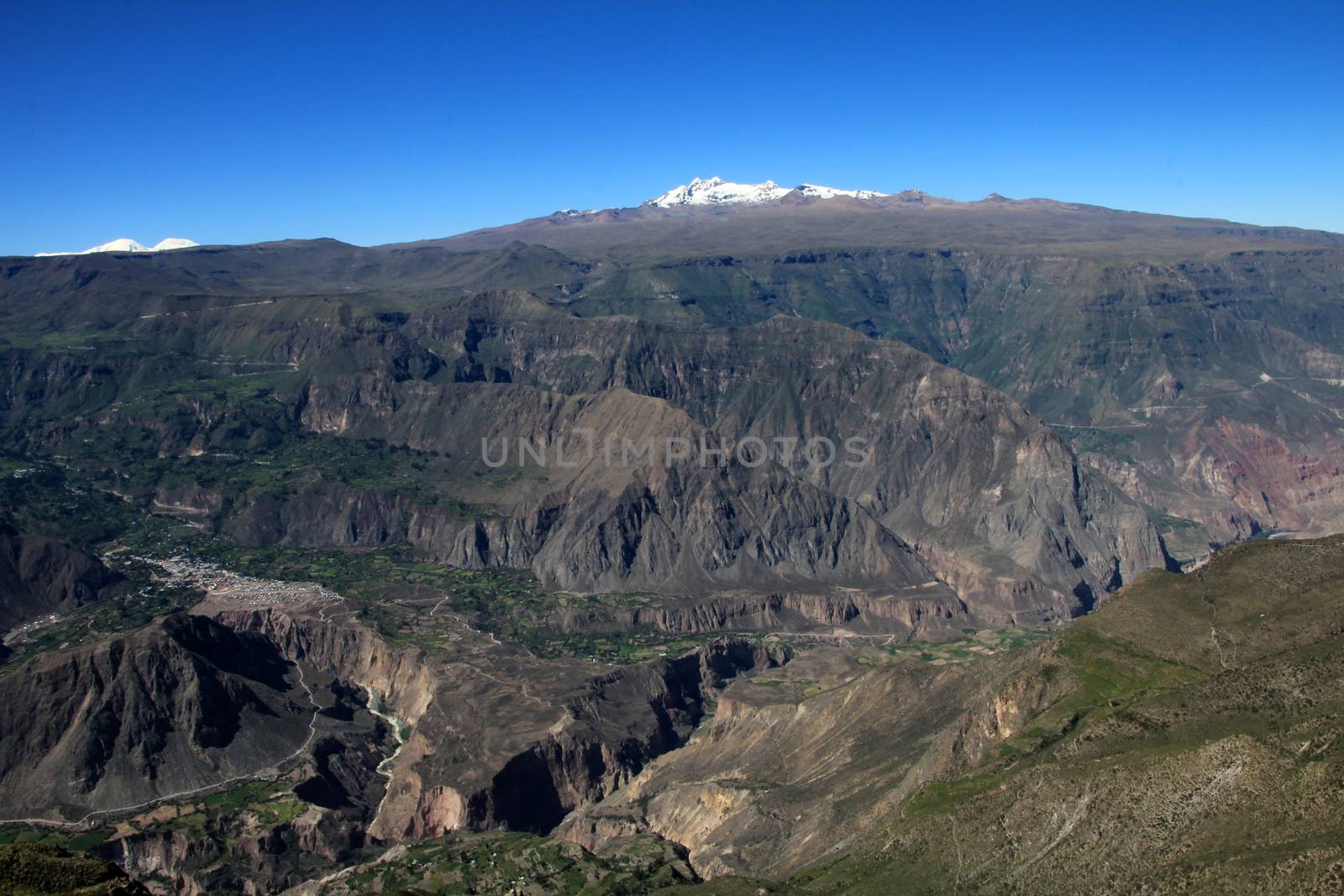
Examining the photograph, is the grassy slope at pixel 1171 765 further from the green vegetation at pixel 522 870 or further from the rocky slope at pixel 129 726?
the rocky slope at pixel 129 726

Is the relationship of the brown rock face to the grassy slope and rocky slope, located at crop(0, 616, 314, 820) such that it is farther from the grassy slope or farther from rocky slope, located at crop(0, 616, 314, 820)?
the grassy slope

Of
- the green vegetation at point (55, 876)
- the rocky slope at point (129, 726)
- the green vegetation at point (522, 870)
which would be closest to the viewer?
the green vegetation at point (55, 876)

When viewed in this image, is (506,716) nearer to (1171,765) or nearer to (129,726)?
(129,726)

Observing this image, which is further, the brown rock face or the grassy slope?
the brown rock face

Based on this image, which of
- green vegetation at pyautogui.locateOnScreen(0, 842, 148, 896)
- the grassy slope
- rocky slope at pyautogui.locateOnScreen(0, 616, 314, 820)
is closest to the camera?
green vegetation at pyautogui.locateOnScreen(0, 842, 148, 896)

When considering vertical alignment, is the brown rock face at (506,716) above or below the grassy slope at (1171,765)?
below

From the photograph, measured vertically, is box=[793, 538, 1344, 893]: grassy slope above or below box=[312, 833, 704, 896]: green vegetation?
above

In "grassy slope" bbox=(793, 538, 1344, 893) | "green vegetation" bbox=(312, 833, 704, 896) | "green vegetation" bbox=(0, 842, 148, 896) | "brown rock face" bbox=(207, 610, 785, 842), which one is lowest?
"brown rock face" bbox=(207, 610, 785, 842)

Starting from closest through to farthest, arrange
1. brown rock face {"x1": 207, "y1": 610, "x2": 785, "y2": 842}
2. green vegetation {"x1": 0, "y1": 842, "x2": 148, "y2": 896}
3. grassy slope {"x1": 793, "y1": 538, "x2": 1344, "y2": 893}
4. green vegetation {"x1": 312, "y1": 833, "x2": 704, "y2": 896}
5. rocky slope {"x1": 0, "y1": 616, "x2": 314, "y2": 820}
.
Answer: green vegetation {"x1": 0, "y1": 842, "x2": 148, "y2": 896} < grassy slope {"x1": 793, "y1": 538, "x2": 1344, "y2": 893} < green vegetation {"x1": 312, "y1": 833, "x2": 704, "y2": 896} < rocky slope {"x1": 0, "y1": 616, "x2": 314, "y2": 820} < brown rock face {"x1": 207, "y1": 610, "x2": 785, "y2": 842}

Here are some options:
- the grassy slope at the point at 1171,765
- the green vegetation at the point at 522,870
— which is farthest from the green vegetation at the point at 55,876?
the grassy slope at the point at 1171,765

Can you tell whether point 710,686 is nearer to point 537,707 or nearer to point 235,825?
point 537,707

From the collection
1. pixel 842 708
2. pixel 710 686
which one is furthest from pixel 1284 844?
pixel 710 686

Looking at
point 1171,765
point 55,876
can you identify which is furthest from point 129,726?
point 1171,765

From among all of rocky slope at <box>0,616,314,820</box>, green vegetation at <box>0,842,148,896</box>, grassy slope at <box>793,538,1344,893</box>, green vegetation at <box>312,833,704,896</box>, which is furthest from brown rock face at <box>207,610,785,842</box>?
green vegetation at <box>0,842,148,896</box>
